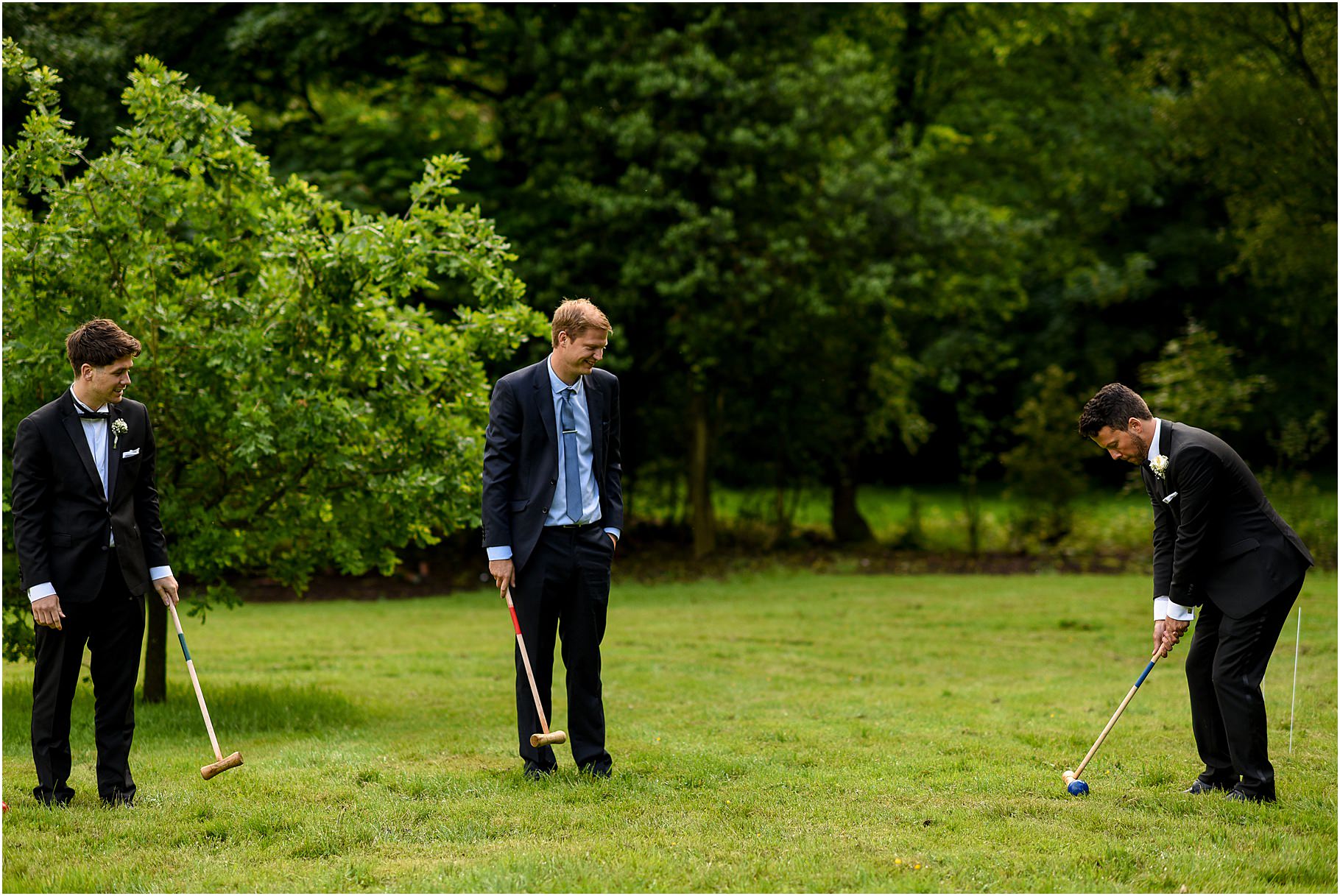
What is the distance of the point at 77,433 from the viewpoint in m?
5.74

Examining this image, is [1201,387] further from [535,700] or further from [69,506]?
[69,506]

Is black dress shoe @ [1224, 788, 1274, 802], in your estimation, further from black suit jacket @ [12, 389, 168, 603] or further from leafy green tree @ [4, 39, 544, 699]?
black suit jacket @ [12, 389, 168, 603]

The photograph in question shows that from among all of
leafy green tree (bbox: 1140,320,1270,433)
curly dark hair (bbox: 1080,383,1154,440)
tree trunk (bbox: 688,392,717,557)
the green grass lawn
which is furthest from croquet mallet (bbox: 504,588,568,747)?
leafy green tree (bbox: 1140,320,1270,433)

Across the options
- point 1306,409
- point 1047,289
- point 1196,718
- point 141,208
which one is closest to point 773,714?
point 1196,718

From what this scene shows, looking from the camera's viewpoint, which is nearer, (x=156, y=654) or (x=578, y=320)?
(x=578, y=320)

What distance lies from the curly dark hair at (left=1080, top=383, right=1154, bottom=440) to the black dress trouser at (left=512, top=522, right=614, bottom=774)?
2406mm

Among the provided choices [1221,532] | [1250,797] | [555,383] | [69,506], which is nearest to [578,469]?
[555,383]

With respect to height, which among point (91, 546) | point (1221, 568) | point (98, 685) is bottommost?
point (98, 685)

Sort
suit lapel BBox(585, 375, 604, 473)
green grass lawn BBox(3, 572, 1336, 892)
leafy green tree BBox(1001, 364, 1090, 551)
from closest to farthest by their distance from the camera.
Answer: green grass lawn BBox(3, 572, 1336, 892), suit lapel BBox(585, 375, 604, 473), leafy green tree BBox(1001, 364, 1090, 551)

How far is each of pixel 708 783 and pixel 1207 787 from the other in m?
2.41

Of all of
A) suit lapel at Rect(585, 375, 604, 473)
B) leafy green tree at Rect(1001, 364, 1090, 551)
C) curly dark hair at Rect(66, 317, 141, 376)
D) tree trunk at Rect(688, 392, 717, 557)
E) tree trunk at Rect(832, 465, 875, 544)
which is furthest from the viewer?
tree trunk at Rect(832, 465, 875, 544)

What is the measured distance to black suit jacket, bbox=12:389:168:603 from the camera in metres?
5.66

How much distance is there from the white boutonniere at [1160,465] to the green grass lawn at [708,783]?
4.98 ft

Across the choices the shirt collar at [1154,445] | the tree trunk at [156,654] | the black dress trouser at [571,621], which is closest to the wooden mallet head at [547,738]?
the black dress trouser at [571,621]
